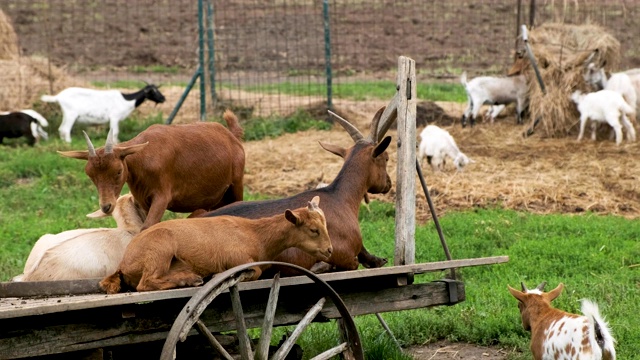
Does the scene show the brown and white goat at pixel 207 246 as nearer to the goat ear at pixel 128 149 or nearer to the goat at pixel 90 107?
the goat ear at pixel 128 149

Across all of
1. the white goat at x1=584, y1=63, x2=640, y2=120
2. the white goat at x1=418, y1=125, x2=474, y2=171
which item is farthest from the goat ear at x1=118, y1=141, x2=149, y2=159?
the white goat at x1=584, y1=63, x2=640, y2=120

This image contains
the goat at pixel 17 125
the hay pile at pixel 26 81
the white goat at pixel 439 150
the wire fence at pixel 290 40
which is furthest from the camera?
the wire fence at pixel 290 40

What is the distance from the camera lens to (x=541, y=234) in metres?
11.4

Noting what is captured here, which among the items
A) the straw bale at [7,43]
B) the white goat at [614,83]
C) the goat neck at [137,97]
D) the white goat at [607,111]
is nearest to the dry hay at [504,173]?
the white goat at [607,111]

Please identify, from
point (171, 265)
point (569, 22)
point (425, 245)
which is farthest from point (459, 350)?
point (569, 22)

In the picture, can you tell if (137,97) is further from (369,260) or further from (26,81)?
(369,260)

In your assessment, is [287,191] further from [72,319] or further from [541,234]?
[72,319]

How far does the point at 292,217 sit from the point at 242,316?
673 mm

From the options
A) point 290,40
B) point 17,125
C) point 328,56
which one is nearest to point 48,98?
point 17,125

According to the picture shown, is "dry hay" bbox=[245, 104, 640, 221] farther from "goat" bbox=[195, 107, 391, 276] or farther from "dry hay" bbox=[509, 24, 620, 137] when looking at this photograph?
"goat" bbox=[195, 107, 391, 276]

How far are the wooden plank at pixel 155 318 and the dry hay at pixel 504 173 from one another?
210 inches

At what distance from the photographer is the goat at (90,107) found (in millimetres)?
16578

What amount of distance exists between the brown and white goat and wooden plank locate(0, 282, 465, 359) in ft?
0.61

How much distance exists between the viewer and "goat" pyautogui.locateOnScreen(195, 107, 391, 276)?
7023 mm
